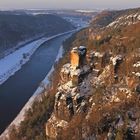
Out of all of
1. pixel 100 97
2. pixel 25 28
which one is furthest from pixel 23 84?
pixel 25 28

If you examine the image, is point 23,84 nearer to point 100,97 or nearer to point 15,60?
point 15,60

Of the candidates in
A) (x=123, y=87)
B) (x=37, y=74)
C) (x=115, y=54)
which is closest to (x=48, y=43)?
(x=37, y=74)

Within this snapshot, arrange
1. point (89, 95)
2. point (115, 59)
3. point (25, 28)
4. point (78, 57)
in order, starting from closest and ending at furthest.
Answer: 1. point (89, 95)
2. point (115, 59)
3. point (78, 57)
4. point (25, 28)

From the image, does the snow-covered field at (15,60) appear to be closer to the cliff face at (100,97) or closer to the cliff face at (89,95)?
the cliff face at (100,97)

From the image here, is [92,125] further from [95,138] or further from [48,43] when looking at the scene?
[48,43]

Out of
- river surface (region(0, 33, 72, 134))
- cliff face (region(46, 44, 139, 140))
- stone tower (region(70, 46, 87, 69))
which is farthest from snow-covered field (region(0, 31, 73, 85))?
cliff face (region(46, 44, 139, 140))

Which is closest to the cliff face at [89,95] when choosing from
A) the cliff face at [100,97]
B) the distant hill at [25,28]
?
the cliff face at [100,97]

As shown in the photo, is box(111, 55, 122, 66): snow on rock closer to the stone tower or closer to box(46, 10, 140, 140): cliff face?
box(46, 10, 140, 140): cliff face
